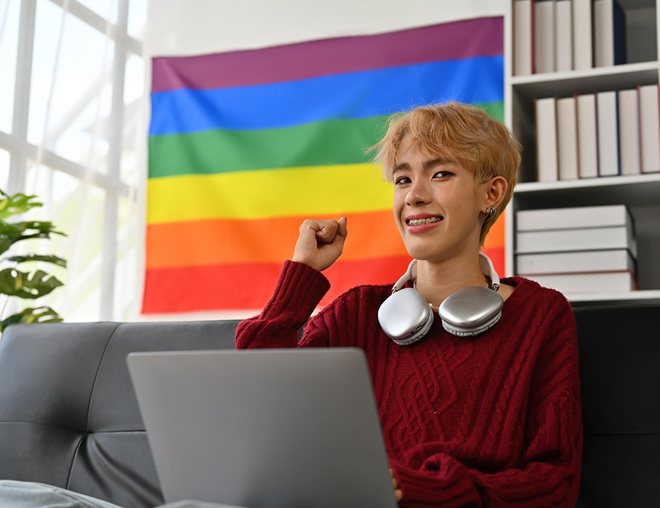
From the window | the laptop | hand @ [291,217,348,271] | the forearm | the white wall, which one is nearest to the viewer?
Answer: the laptop

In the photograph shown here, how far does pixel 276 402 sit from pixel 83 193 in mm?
2118

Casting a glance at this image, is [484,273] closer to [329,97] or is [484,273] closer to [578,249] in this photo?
[578,249]

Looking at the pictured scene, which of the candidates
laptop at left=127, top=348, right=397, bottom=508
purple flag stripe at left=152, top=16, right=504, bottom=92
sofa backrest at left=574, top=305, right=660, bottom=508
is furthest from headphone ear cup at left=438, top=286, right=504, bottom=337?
purple flag stripe at left=152, top=16, right=504, bottom=92

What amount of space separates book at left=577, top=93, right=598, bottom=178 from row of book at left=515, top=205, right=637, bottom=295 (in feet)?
0.39

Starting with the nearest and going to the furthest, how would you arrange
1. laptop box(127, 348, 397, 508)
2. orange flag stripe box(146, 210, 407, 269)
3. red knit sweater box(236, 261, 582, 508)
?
laptop box(127, 348, 397, 508) → red knit sweater box(236, 261, 582, 508) → orange flag stripe box(146, 210, 407, 269)

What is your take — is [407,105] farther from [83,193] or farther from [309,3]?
[83,193]

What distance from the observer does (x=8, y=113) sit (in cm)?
252

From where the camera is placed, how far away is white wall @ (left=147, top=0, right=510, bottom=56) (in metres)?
2.77

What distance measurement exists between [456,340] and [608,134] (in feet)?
3.51

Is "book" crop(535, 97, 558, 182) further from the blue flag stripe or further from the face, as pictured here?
the face

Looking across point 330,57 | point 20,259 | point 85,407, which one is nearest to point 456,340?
point 85,407

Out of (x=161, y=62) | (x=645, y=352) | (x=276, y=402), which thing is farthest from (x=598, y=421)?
(x=161, y=62)

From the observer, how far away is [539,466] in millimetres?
1155

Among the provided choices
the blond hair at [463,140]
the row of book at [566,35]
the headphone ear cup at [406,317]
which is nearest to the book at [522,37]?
the row of book at [566,35]
